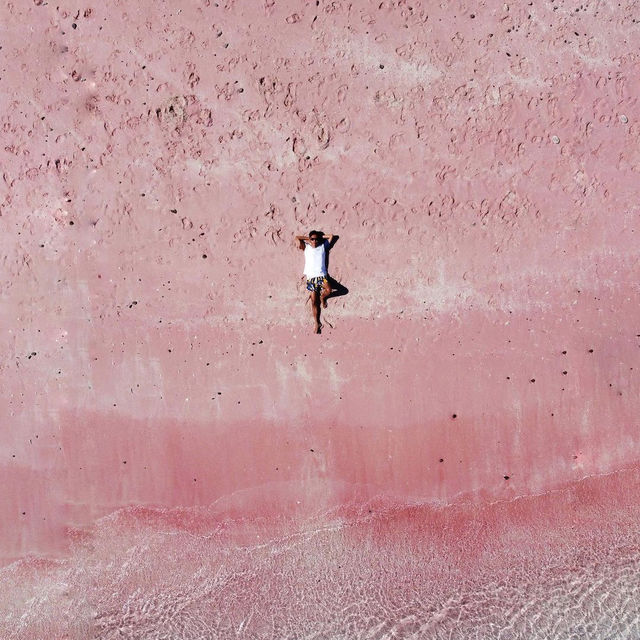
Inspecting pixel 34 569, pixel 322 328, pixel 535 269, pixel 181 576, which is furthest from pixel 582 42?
pixel 34 569

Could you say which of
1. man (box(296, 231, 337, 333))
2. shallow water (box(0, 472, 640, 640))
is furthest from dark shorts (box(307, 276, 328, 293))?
shallow water (box(0, 472, 640, 640))

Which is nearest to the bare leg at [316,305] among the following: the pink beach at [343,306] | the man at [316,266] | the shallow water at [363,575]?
the man at [316,266]

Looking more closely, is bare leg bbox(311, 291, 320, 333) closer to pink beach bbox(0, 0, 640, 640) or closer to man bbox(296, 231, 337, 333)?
man bbox(296, 231, 337, 333)

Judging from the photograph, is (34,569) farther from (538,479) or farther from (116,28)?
(116,28)

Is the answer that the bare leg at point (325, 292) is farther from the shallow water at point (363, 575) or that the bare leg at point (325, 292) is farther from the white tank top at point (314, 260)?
the shallow water at point (363, 575)

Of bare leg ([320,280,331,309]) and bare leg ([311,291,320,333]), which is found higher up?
bare leg ([320,280,331,309])
